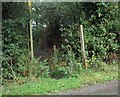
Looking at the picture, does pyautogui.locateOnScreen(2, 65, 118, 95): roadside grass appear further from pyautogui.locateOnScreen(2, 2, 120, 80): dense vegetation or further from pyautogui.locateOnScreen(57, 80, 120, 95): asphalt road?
pyautogui.locateOnScreen(2, 2, 120, 80): dense vegetation

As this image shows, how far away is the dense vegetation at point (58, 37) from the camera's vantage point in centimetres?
1045

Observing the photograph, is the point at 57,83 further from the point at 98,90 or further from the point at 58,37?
the point at 58,37

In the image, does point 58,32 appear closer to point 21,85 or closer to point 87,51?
point 87,51

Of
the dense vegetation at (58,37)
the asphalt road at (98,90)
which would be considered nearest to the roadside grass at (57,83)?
the asphalt road at (98,90)

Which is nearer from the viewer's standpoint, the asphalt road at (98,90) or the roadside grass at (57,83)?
the asphalt road at (98,90)

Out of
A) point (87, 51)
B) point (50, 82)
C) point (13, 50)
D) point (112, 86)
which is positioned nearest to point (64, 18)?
point (87, 51)

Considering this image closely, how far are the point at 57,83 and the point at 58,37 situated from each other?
3.35 metres

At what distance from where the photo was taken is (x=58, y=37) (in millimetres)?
12164

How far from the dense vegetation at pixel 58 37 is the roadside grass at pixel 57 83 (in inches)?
20.6

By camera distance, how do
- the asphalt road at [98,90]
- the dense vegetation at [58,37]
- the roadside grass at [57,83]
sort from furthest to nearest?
the dense vegetation at [58,37], the roadside grass at [57,83], the asphalt road at [98,90]

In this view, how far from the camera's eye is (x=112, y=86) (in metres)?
8.64

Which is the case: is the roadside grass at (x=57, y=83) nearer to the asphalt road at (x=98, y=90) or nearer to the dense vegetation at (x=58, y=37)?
the asphalt road at (x=98, y=90)

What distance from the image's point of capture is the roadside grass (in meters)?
8.41

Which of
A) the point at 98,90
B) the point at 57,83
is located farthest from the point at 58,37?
the point at 98,90
